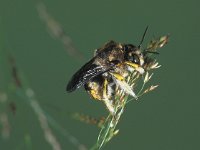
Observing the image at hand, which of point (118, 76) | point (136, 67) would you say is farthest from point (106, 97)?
point (136, 67)

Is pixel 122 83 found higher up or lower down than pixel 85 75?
lower down

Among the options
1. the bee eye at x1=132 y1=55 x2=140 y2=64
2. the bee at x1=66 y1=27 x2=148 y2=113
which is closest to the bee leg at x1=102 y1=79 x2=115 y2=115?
the bee at x1=66 y1=27 x2=148 y2=113

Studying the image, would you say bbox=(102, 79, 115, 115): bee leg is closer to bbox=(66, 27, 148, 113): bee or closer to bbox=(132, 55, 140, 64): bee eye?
bbox=(66, 27, 148, 113): bee

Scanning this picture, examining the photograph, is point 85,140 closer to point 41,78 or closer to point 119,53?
point 41,78

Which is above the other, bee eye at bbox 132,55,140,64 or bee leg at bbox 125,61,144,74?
bee eye at bbox 132,55,140,64

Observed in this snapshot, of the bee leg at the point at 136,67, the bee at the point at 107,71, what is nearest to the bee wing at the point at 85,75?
the bee at the point at 107,71

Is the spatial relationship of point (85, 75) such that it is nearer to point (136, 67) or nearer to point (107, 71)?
point (107, 71)

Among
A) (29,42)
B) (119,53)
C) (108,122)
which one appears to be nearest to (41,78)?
(29,42)
